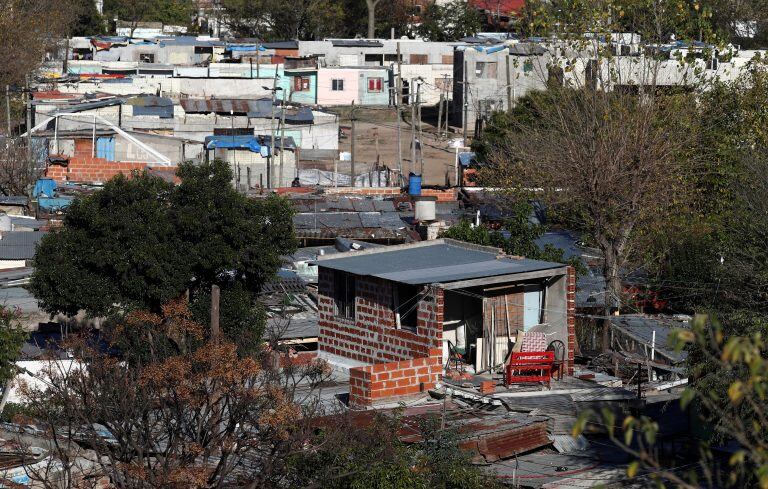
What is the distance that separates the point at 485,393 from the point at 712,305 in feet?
13.0

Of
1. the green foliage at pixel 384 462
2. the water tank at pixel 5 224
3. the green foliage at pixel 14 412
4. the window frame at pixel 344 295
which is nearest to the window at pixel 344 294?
the window frame at pixel 344 295

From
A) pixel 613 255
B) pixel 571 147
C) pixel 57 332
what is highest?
pixel 571 147

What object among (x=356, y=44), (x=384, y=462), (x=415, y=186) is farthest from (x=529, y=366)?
(x=356, y=44)

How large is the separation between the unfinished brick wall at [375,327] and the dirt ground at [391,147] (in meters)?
22.2

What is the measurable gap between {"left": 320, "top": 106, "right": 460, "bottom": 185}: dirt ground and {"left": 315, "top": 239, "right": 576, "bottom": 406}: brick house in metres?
22.3

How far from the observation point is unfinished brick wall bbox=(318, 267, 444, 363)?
1438 centimetres

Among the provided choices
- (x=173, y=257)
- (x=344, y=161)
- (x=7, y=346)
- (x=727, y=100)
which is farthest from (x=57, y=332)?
(x=344, y=161)

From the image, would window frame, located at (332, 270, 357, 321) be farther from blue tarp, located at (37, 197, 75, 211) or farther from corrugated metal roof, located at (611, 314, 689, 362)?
blue tarp, located at (37, 197, 75, 211)

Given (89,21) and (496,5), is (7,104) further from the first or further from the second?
(496,5)

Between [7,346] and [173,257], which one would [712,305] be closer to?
[173,257]

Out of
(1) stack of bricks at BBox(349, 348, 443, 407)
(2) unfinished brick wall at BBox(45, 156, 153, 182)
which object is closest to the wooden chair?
(1) stack of bricks at BBox(349, 348, 443, 407)

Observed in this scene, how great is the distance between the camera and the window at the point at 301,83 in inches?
2030

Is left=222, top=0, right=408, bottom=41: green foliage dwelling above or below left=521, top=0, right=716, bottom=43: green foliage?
above

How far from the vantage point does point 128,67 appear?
51.3 metres
